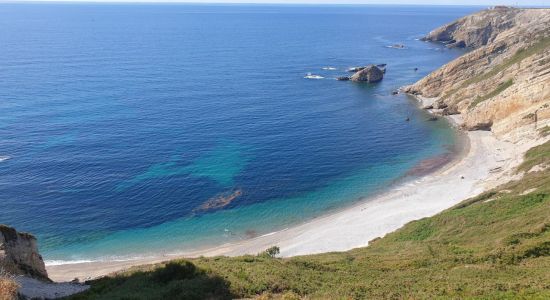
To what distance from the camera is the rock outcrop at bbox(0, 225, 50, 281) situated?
110 feet

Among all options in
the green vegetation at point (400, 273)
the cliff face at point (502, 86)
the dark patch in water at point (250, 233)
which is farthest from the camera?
the cliff face at point (502, 86)

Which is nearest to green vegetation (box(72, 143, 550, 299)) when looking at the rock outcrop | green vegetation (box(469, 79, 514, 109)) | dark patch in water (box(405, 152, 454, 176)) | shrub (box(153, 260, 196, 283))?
shrub (box(153, 260, 196, 283))

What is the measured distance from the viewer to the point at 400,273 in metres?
33.4

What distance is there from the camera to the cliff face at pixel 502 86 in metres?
83.4

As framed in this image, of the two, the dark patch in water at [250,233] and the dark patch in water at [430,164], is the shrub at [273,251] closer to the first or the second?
the dark patch in water at [250,233]

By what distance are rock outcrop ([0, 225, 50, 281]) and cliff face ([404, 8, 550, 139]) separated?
81.8 metres

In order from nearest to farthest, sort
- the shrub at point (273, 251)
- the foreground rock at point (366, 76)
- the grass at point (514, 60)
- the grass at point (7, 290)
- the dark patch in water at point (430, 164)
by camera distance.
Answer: the grass at point (7, 290) < the shrub at point (273, 251) < the dark patch in water at point (430, 164) < the grass at point (514, 60) < the foreground rock at point (366, 76)

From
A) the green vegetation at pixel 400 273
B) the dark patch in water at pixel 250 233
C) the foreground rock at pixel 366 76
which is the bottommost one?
the green vegetation at pixel 400 273

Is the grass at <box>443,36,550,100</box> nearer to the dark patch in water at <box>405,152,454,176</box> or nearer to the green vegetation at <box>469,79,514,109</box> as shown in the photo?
the green vegetation at <box>469,79,514,109</box>

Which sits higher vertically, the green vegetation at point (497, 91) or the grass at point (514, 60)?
the grass at point (514, 60)

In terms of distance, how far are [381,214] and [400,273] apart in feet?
101

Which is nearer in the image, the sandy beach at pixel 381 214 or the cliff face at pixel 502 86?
the sandy beach at pixel 381 214

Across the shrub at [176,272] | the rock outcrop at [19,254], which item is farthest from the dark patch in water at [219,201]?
the shrub at [176,272]

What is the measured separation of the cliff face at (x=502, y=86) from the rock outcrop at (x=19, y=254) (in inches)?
3222
